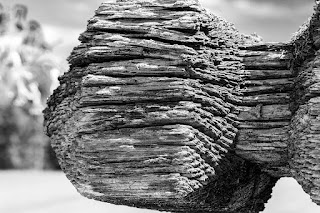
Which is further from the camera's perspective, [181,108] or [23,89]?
[23,89]

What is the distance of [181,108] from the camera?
1396mm

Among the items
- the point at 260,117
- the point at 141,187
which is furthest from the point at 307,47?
the point at 141,187

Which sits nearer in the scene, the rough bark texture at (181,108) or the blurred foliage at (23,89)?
the rough bark texture at (181,108)

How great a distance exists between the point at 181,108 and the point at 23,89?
4.83 meters

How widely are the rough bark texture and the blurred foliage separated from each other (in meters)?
4.04

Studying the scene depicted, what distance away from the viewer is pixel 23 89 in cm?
602

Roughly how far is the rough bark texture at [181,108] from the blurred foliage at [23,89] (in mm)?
4040

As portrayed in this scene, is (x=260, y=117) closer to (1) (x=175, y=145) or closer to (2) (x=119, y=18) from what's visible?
(1) (x=175, y=145)

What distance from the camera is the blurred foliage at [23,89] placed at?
18.7 ft

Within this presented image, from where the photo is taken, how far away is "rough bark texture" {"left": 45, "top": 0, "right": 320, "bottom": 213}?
4.60ft

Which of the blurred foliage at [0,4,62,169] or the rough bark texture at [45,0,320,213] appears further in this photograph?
the blurred foliage at [0,4,62,169]

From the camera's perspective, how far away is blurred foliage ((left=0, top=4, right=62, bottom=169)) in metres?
5.71

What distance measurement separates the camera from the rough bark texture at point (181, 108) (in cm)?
140

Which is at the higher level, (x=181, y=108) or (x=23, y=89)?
(x=23, y=89)
